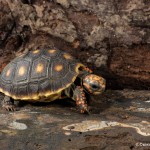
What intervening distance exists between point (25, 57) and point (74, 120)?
1655mm

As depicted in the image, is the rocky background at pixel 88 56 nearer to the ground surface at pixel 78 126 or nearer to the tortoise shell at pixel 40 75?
the ground surface at pixel 78 126

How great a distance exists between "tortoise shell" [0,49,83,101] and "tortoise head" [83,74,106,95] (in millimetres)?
203

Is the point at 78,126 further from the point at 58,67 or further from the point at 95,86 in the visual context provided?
the point at 58,67

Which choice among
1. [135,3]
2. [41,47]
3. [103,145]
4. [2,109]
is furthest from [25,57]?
[103,145]

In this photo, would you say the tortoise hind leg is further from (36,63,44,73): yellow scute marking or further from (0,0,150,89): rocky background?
(0,0,150,89): rocky background

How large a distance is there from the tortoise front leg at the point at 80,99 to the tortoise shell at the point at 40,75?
0.56 feet

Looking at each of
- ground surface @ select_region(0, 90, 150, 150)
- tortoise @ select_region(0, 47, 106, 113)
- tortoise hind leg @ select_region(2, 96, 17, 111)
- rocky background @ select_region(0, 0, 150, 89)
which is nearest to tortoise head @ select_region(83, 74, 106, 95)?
tortoise @ select_region(0, 47, 106, 113)

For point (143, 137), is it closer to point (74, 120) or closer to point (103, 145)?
point (103, 145)

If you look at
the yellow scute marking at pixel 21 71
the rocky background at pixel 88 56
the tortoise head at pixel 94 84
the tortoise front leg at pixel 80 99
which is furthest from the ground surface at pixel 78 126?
the yellow scute marking at pixel 21 71

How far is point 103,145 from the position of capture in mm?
4023

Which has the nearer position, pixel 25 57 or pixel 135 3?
pixel 135 3

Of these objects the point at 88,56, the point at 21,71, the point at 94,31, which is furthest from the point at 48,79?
the point at 94,31

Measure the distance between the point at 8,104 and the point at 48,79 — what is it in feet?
2.65

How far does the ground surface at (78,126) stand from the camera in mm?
4062
